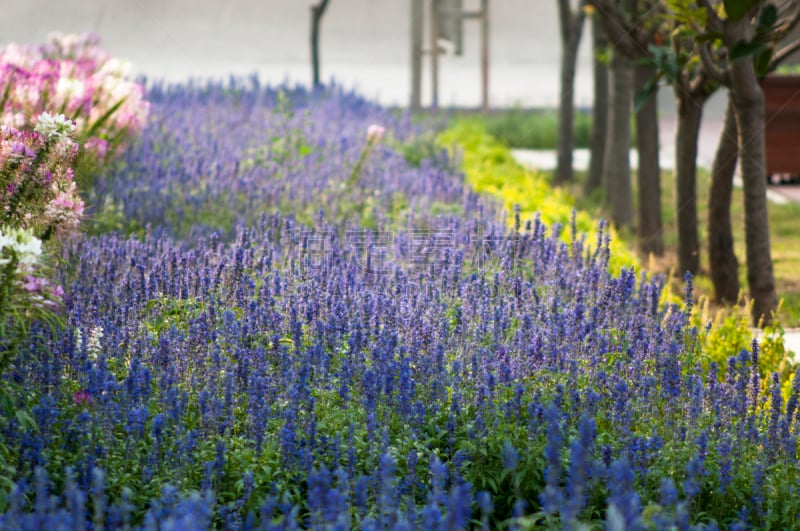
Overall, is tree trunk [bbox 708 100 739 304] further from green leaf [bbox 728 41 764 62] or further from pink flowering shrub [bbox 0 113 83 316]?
pink flowering shrub [bbox 0 113 83 316]

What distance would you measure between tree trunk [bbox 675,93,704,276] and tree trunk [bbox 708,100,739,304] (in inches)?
12.9

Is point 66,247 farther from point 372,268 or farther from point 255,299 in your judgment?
point 372,268

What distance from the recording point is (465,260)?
4934mm

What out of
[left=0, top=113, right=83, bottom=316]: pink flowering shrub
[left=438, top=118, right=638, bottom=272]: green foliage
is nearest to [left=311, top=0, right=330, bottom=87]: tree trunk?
[left=438, top=118, right=638, bottom=272]: green foliage

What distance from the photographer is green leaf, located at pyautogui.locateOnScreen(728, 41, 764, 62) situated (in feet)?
15.8

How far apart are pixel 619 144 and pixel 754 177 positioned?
3.16m

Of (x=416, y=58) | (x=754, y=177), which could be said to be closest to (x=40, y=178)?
(x=754, y=177)

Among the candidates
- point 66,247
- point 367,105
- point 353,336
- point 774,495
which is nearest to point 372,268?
point 353,336

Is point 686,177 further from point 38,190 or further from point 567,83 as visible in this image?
point 38,190

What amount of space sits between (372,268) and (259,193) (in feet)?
6.55

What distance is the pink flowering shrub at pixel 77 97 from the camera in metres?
5.63

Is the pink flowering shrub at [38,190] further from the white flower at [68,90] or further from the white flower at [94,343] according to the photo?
the white flower at [68,90]

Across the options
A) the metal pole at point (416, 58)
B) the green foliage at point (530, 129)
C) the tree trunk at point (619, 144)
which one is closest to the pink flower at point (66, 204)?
the tree trunk at point (619, 144)

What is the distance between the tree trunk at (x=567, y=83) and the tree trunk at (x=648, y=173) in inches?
115
